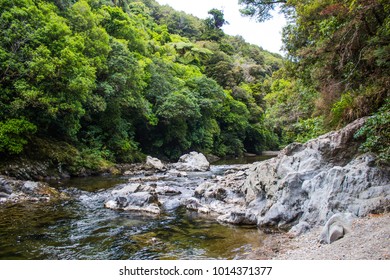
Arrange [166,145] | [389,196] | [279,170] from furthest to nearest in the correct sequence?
1. [166,145]
2. [279,170]
3. [389,196]

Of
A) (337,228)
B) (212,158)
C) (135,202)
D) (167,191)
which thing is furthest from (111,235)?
(212,158)

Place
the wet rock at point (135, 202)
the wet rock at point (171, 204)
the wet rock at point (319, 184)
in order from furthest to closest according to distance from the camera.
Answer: the wet rock at point (171, 204), the wet rock at point (135, 202), the wet rock at point (319, 184)

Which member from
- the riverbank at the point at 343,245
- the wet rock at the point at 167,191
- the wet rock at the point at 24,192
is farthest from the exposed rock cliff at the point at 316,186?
the wet rock at the point at 24,192

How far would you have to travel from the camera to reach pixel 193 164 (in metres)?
26.8

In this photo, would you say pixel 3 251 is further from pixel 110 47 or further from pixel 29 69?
pixel 110 47

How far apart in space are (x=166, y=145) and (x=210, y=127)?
27.0 ft

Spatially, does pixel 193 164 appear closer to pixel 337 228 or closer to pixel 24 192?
pixel 24 192

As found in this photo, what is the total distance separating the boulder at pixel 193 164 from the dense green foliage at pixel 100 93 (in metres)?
4.41

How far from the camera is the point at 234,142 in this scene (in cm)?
4603

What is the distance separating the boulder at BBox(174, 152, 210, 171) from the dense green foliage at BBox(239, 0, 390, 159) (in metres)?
12.6

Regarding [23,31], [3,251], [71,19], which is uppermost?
[71,19]

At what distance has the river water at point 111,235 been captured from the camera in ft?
22.1

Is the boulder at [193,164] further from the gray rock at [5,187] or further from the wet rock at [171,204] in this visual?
the gray rock at [5,187]
